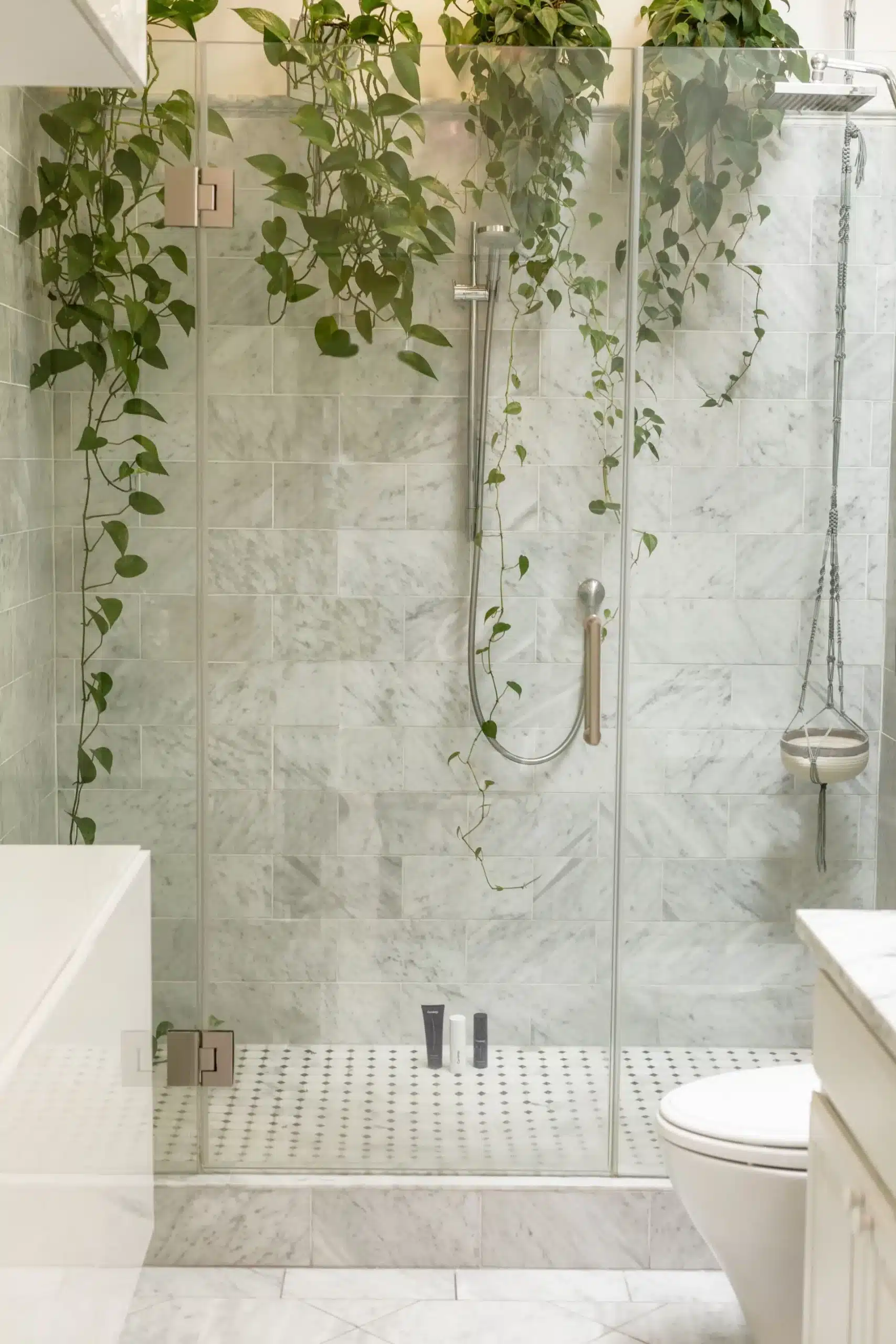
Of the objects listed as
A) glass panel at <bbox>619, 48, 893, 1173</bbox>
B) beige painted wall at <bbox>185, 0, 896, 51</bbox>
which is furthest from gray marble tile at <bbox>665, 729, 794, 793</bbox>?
beige painted wall at <bbox>185, 0, 896, 51</bbox>

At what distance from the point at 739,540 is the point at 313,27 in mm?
1158

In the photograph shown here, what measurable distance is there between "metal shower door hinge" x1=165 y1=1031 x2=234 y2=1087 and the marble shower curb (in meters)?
0.17

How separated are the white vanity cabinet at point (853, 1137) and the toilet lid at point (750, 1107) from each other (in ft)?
0.98

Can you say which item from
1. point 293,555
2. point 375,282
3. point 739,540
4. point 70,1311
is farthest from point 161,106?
point 70,1311

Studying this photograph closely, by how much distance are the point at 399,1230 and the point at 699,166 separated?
1.93 metres

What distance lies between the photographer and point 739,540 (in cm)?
246

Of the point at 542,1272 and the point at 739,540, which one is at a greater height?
the point at 739,540

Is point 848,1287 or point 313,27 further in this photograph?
point 313,27

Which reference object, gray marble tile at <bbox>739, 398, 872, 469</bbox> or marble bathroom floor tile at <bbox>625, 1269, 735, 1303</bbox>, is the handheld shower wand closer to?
gray marble tile at <bbox>739, 398, 872, 469</bbox>

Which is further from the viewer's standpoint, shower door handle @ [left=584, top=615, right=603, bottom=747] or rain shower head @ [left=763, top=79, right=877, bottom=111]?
shower door handle @ [left=584, top=615, right=603, bottom=747]

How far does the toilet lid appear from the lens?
196 cm

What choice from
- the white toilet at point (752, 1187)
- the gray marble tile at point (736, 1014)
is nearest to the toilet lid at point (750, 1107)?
the white toilet at point (752, 1187)

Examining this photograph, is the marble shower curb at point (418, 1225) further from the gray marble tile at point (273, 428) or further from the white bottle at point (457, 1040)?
the gray marble tile at point (273, 428)

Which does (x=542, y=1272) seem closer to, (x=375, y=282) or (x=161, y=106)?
(x=375, y=282)
